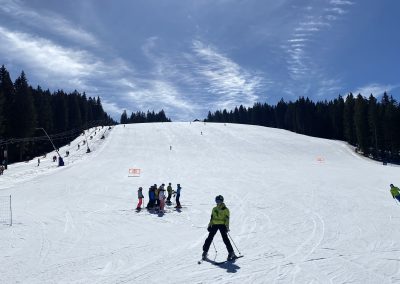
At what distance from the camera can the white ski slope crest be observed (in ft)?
27.9

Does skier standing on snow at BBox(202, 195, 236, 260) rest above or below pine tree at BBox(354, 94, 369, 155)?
below

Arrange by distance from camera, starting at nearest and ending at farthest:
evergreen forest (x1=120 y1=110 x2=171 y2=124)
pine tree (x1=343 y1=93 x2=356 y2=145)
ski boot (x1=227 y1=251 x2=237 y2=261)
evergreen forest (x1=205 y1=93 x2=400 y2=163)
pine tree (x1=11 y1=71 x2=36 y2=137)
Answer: ski boot (x1=227 y1=251 x2=237 y2=261), pine tree (x1=11 y1=71 x2=36 y2=137), evergreen forest (x1=205 y1=93 x2=400 y2=163), pine tree (x1=343 y1=93 x2=356 y2=145), evergreen forest (x1=120 y1=110 x2=171 y2=124)

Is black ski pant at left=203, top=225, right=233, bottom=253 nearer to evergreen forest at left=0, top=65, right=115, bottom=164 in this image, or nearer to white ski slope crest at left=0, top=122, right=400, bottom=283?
white ski slope crest at left=0, top=122, right=400, bottom=283

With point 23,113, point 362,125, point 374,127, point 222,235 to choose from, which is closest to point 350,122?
point 362,125

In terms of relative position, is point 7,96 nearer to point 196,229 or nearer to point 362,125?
point 196,229

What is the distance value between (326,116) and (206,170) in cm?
8666

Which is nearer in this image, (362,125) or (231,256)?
(231,256)

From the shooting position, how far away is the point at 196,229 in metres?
14.4

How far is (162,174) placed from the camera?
123 feet

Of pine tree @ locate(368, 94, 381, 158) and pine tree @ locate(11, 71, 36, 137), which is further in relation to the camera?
pine tree @ locate(368, 94, 381, 158)

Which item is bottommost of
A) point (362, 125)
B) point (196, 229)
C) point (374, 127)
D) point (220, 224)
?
point (196, 229)

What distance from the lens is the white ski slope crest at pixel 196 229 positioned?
8500 millimetres

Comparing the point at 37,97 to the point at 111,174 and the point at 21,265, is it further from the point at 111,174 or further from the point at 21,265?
the point at 21,265

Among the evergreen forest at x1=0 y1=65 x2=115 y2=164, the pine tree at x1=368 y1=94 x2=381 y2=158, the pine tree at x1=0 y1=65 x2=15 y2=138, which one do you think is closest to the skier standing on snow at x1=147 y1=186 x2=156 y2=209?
the evergreen forest at x1=0 y1=65 x2=115 y2=164
